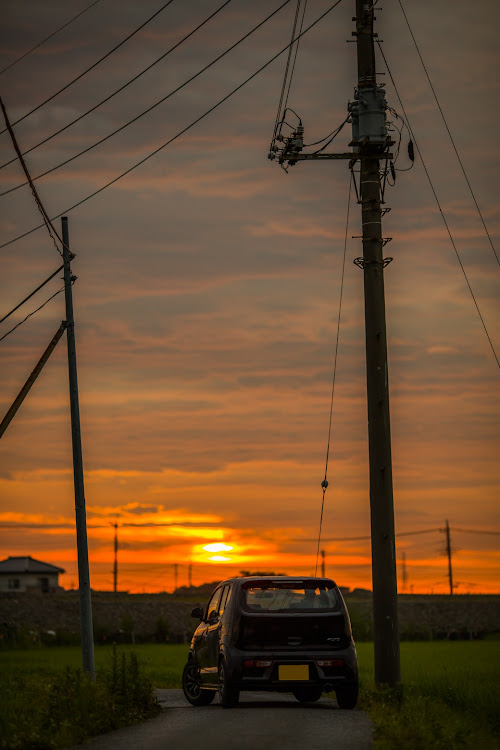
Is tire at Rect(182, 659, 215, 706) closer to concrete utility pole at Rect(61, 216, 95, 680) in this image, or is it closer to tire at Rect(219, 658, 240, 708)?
tire at Rect(219, 658, 240, 708)

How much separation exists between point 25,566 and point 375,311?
4262 inches

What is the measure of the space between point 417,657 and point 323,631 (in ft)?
81.7

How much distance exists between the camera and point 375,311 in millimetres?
19094

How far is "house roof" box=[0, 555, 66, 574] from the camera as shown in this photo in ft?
A: 399

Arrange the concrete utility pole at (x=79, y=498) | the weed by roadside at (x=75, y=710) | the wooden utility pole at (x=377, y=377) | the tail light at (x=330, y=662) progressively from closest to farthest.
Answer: the weed by roadside at (x=75, y=710), the tail light at (x=330, y=662), the wooden utility pole at (x=377, y=377), the concrete utility pole at (x=79, y=498)

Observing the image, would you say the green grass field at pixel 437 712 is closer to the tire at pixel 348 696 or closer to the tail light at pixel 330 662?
the tire at pixel 348 696

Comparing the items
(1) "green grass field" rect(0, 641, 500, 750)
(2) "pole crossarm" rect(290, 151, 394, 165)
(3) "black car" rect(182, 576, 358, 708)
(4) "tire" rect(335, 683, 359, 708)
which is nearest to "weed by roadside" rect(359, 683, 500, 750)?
(1) "green grass field" rect(0, 641, 500, 750)

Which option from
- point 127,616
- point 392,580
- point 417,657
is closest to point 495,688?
point 392,580

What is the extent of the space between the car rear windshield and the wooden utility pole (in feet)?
5.46

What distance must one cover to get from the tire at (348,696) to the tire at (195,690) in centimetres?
235

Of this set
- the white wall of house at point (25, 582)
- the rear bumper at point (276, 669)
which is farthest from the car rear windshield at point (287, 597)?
the white wall of house at point (25, 582)

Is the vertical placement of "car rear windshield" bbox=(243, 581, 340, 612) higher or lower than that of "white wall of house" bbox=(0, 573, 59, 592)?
lower

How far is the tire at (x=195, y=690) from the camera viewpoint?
18.7 metres

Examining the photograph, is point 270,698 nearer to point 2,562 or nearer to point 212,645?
point 212,645
